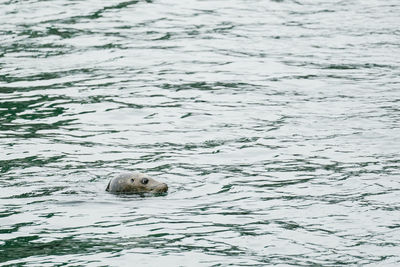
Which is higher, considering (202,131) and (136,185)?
(136,185)

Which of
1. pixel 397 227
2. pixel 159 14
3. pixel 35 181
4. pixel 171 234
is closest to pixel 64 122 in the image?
pixel 35 181

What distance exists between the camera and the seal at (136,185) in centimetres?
1111

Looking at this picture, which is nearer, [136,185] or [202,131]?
[136,185]

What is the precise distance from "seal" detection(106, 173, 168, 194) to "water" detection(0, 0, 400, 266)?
12 centimetres

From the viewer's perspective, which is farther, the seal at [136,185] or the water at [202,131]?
the seal at [136,185]

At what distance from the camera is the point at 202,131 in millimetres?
13852

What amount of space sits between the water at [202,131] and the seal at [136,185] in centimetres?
12

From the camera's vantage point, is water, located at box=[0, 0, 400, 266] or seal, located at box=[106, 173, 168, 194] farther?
seal, located at box=[106, 173, 168, 194]

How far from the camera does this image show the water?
384 inches

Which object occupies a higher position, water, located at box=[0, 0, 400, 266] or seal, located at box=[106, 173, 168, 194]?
seal, located at box=[106, 173, 168, 194]

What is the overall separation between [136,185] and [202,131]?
2865mm

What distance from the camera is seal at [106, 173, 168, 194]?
11.1 meters

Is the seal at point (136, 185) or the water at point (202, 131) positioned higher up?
the seal at point (136, 185)

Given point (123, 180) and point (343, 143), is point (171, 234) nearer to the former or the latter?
point (123, 180)
